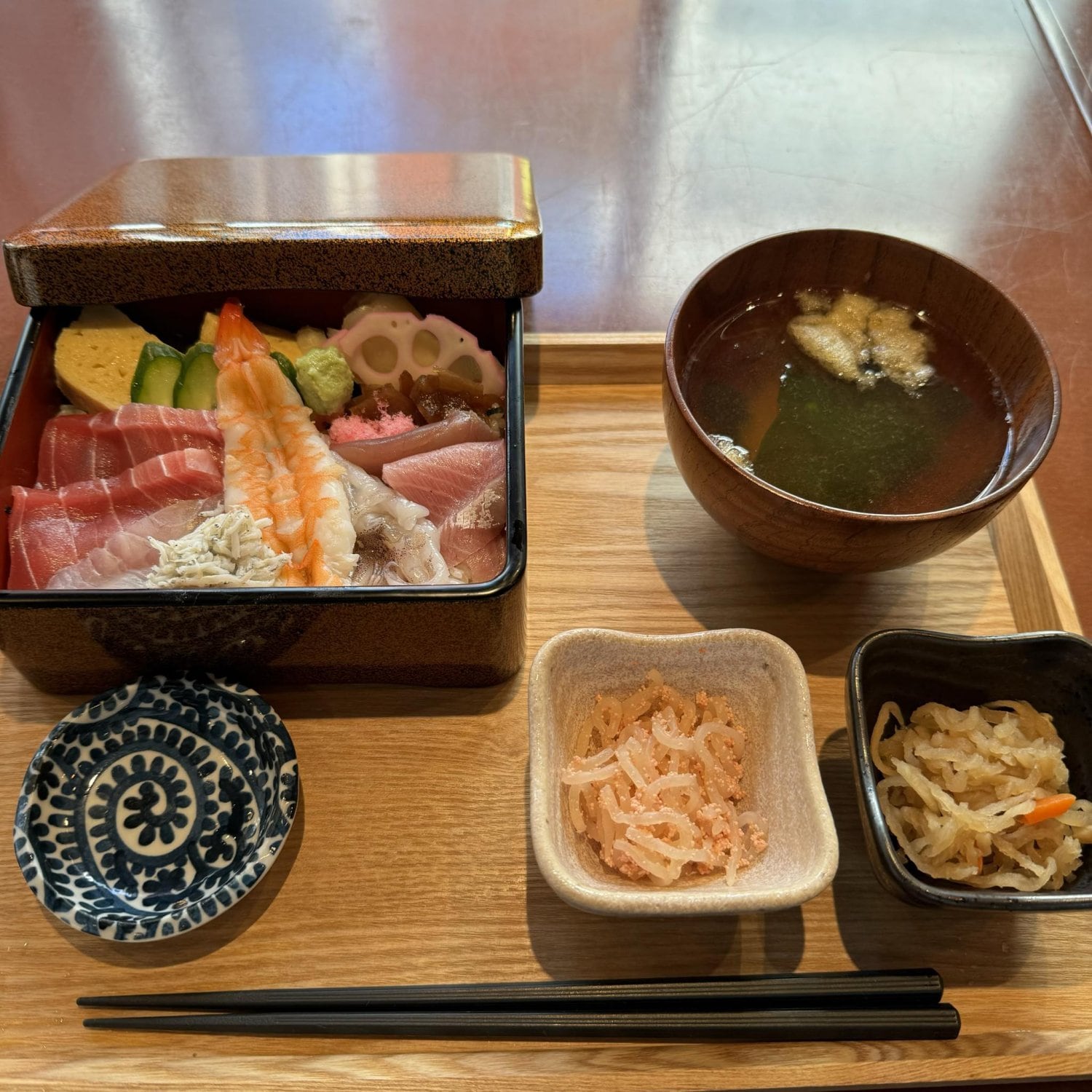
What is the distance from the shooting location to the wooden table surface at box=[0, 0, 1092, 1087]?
201 centimetres

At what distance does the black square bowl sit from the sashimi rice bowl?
1.59 ft

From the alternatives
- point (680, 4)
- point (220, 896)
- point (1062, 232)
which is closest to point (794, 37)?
point (680, 4)

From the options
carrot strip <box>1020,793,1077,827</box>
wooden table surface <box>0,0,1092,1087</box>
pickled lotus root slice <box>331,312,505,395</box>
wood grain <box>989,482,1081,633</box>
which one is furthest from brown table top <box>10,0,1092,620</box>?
A: carrot strip <box>1020,793,1077,827</box>

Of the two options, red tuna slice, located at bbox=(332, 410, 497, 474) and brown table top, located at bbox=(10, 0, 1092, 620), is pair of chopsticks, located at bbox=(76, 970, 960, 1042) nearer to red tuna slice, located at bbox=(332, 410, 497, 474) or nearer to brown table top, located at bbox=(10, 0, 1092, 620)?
red tuna slice, located at bbox=(332, 410, 497, 474)

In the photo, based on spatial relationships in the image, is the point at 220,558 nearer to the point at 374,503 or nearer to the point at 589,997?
the point at 374,503

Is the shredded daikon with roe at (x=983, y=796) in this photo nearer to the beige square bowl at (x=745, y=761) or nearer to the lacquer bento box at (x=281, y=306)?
the beige square bowl at (x=745, y=761)

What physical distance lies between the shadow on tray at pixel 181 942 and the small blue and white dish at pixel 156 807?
0.05 metres

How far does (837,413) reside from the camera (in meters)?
1.28

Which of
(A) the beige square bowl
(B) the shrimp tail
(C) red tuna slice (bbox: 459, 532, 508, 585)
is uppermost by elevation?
(B) the shrimp tail

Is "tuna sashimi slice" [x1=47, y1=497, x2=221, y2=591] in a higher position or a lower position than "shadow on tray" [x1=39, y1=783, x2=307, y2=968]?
higher

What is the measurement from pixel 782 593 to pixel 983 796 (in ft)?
1.25

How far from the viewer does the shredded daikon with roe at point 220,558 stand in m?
1.06

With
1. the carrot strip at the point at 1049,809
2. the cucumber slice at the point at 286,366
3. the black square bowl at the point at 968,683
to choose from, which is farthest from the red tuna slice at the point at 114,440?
the carrot strip at the point at 1049,809

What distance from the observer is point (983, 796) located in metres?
1.07
